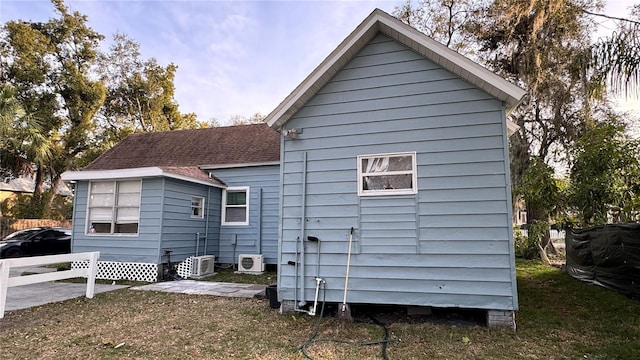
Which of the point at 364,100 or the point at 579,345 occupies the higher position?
the point at 364,100

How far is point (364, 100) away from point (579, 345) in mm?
4269

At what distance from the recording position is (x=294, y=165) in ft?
19.0

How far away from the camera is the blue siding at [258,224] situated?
10531 mm

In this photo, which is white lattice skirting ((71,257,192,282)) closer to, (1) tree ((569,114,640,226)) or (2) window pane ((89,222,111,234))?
(2) window pane ((89,222,111,234))

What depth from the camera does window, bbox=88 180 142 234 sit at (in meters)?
9.10

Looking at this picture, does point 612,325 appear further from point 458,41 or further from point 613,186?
point 458,41

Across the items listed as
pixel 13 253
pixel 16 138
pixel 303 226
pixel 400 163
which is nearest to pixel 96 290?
pixel 303 226

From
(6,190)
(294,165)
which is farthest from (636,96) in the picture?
→ (6,190)

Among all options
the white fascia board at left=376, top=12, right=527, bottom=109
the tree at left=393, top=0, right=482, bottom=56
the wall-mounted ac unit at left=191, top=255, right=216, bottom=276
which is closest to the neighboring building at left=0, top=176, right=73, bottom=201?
the wall-mounted ac unit at left=191, top=255, right=216, bottom=276

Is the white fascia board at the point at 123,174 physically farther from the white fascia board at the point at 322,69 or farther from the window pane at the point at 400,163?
the window pane at the point at 400,163

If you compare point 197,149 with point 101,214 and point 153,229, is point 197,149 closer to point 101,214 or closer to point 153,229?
point 101,214

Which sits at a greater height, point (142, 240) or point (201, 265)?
point (142, 240)

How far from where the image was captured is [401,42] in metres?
5.43

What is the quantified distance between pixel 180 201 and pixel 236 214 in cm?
204
